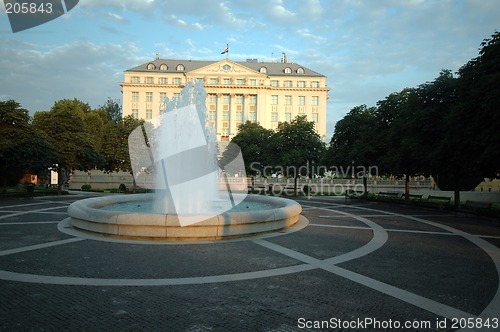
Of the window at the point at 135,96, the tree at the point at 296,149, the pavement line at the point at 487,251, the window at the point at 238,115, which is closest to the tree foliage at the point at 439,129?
the tree at the point at 296,149

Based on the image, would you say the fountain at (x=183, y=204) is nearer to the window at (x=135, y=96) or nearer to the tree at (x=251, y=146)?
the tree at (x=251, y=146)

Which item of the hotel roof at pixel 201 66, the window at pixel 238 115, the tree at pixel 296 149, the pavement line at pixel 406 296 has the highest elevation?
the hotel roof at pixel 201 66

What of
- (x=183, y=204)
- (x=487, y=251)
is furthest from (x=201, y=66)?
(x=487, y=251)

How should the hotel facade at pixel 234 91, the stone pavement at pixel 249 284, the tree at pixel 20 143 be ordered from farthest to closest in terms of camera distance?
the hotel facade at pixel 234 91
the tree at pixel 20 143
the stone pavement at pixel 249 284

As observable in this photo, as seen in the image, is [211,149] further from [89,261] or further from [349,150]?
[349,150]

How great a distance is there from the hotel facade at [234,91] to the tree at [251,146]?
31.0 m

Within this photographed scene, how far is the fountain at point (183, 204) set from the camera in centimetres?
1154

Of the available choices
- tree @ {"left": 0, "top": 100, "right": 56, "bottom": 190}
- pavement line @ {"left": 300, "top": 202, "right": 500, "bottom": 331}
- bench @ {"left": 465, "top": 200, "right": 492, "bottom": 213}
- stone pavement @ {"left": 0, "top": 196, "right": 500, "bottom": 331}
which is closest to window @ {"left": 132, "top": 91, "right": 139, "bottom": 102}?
tree @ {"left": 0, "top": 100, "right": 56, "bottom": 190}

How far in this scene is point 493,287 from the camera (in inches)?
290

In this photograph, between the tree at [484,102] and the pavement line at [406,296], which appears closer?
the pavement line at [406,296]

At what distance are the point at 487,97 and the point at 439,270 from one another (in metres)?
10.3

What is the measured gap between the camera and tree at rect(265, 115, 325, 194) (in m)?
37.6

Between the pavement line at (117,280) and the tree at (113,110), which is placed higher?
the tree at (113,110)

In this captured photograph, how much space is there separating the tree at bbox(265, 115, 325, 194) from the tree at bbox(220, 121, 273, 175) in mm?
8071
